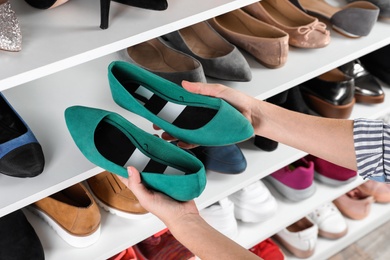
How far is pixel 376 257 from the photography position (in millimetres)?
1922

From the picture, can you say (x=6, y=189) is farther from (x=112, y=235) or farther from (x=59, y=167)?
(x=112, y=235)

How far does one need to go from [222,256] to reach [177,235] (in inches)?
3.7

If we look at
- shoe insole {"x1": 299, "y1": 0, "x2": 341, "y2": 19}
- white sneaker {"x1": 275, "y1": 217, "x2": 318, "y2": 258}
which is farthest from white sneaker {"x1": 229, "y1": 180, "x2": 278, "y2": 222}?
shoe insole {"x1": 299, "y1": 0, "x2": 341, "y2": 19}

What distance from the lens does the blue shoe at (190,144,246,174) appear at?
1.42 meters

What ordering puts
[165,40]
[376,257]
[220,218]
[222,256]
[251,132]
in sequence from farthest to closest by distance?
1. [376,257]
2. [220,218]
3. [165,40]
4. [251,132]
5. [222,256]

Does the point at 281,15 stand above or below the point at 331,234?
above

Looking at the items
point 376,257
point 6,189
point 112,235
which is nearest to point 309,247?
point 376,257

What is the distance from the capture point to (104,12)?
1.01 m

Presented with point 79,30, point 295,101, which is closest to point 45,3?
point 79,30

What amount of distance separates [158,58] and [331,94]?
50 centimetres

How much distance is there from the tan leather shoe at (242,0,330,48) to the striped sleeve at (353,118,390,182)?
1.15ft

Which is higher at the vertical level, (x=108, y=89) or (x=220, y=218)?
(x=108, y=89)

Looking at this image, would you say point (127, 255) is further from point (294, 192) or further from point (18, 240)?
point (294, 192)

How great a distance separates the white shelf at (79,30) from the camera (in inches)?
36.9
